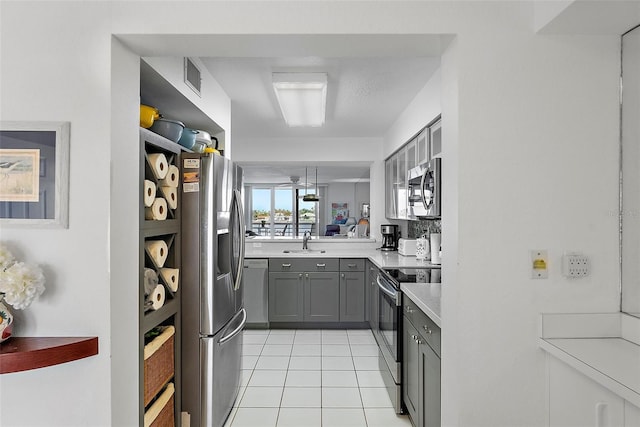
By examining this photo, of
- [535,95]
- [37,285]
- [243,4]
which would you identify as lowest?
[37,285]

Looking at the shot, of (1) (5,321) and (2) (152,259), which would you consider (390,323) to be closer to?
(2) (152,259)

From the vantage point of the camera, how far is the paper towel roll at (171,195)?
7.01 feet

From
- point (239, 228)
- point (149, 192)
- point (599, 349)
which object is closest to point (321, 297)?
point (239, 228)

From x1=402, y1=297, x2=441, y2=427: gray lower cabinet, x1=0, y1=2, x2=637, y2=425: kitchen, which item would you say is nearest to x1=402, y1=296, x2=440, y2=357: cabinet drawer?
x1=402, y1=297, x2=441, y2=427: gray lower cabinet

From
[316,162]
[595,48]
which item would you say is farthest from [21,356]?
[316,162]

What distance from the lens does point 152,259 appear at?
1979mm

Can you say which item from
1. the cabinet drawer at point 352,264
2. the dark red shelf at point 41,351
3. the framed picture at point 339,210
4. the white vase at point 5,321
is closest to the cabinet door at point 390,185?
the cabinet drawer at point 352,264

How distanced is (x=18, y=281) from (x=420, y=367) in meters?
1.95

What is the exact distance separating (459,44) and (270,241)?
4.08 metres

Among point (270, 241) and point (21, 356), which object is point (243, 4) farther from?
point (270, 241)

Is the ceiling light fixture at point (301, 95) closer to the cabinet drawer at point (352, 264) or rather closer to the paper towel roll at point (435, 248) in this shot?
the paper towel roll at point (435, 248)

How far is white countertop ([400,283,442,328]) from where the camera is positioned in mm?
1893

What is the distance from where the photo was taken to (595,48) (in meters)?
1.54

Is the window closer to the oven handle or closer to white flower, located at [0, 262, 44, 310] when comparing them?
the oven handle
